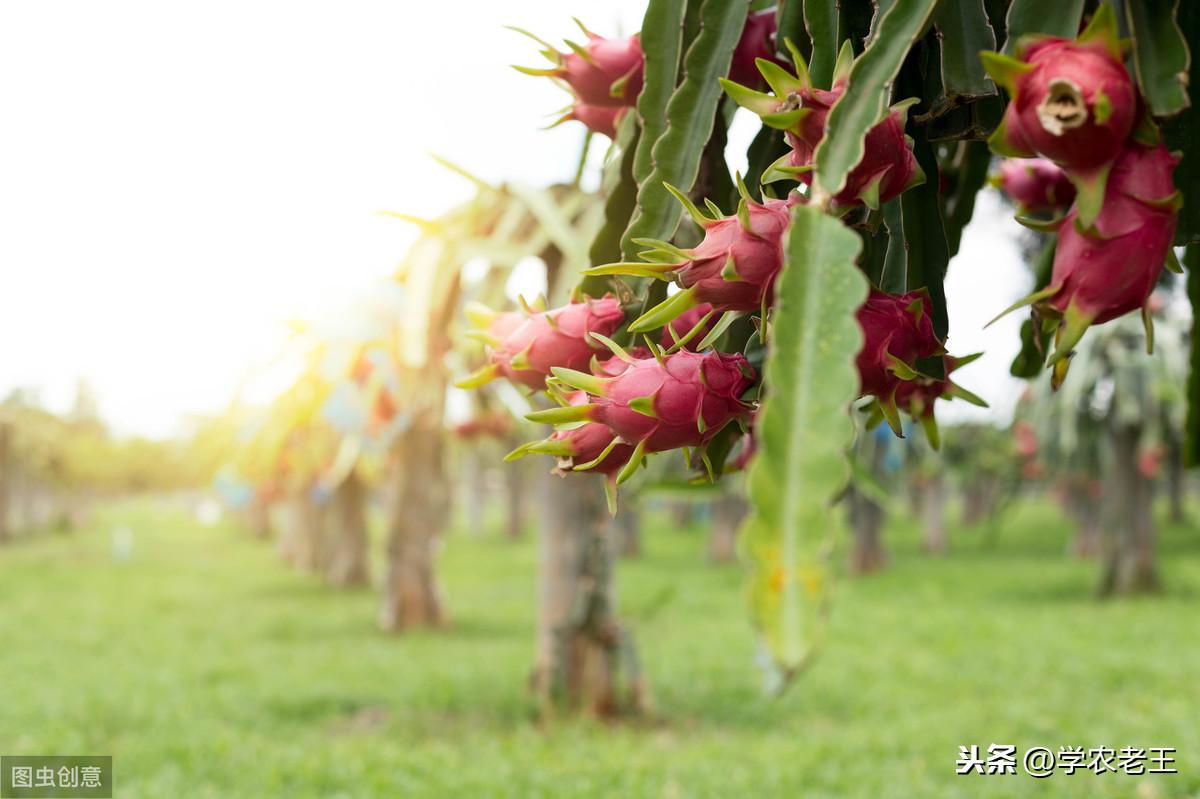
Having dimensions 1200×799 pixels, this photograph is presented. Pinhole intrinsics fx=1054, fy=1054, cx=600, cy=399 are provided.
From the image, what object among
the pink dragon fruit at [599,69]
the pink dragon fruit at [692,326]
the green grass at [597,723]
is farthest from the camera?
the green grass at [597,723]

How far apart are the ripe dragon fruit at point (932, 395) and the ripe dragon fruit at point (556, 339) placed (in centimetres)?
21

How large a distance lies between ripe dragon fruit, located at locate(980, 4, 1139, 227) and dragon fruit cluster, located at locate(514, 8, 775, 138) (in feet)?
1.08

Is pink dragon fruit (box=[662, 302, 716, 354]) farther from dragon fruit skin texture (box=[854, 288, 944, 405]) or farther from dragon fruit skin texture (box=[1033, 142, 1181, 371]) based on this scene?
dragon fruit skin texture (box=[1033, 142, 1181, 371])

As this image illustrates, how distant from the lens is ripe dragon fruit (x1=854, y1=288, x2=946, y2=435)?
0.61 m

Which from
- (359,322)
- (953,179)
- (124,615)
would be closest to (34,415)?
(124,615)

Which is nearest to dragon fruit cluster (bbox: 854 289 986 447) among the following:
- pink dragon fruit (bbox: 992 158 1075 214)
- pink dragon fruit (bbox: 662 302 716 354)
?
pink dragon fruit (bbox: 662 302 716 354)

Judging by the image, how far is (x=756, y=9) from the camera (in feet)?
2.93

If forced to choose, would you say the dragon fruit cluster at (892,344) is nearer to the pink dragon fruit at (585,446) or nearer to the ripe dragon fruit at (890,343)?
the ripe dragon fruit at (890,343)

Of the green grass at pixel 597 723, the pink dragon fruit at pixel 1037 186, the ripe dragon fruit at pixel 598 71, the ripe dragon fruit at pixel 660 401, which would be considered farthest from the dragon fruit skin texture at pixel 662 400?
the green grass at pixel 597 723

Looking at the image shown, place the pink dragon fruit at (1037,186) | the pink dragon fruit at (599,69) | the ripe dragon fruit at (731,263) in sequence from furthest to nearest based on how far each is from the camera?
the pink dragon fruit at (1037,186)
the pink dragon fruit at (599,69)
the ripe dragon fruit at (731,263)

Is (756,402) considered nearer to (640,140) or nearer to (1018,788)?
(640,140)

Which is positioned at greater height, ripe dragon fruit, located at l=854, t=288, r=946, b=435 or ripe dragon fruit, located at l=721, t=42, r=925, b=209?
ripe dragon fruit, located at l=721, t=42, r=925, b=209

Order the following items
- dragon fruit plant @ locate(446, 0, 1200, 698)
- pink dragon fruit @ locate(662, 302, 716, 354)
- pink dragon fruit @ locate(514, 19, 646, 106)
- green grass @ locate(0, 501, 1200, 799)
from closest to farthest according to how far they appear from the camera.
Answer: dragon fruit plant @ locate(446, 0, 1200, 698) < pink dragon fruit @ locate(662, 302, 716, 354) < pink dragon fruit @ locate(514, 19, 646, 106) < green grass @ locate(0, 501, 1200, 799)

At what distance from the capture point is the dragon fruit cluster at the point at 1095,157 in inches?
20.5
